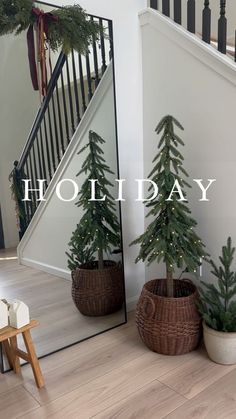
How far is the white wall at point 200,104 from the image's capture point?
188 cm

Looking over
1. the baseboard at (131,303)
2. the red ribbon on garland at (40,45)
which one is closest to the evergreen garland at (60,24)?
the red ribbon on garland at (40,45)

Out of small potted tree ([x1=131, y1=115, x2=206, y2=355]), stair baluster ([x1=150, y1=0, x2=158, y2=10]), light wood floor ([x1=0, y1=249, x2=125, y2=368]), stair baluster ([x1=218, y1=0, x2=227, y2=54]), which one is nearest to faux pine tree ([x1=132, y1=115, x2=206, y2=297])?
small potted tree ([x1=131, y1=115, x2=206, y2=355])

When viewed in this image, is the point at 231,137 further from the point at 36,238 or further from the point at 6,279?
the point at 6,279

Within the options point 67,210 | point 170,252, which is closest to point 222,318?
point 170,252

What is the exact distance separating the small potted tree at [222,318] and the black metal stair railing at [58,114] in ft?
3.49

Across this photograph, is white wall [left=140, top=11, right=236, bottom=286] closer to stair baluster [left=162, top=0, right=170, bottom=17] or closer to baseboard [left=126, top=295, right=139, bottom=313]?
stair baluster [left=162, top=0, right=170, bottom=17]

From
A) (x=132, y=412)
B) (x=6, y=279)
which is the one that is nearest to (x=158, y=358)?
(x=132, y=412)

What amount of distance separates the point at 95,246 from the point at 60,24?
128cm

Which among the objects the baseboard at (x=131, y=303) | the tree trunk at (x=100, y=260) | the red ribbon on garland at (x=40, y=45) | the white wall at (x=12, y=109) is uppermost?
the red ribbon on garland at (x=40, y=45)

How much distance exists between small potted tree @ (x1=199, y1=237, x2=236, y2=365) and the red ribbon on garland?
1.30 metres

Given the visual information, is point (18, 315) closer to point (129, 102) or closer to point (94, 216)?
point (94, 216)

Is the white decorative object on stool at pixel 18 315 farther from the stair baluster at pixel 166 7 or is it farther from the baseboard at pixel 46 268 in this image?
the stair baluster at pixel 166 7

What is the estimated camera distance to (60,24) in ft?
5.95

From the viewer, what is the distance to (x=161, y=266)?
93.0 inches
